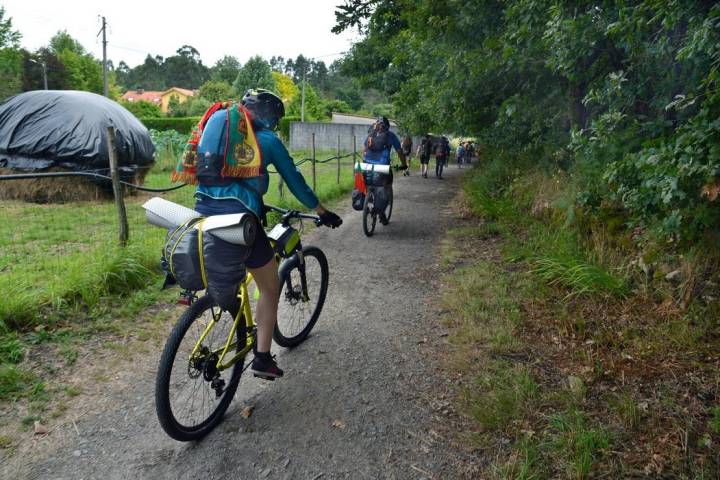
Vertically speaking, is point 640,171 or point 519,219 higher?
point 640,171

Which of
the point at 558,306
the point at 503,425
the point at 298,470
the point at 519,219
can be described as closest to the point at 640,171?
the point at 558,306

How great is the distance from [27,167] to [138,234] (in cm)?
616

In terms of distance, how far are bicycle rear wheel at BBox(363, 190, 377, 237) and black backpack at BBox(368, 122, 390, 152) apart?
2.52ft

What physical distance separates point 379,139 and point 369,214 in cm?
126

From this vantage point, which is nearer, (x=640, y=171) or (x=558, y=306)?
(x=640, y=171)

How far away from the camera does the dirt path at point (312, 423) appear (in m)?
2.62

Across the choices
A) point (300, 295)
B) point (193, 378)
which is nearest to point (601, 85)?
point (300, 295)

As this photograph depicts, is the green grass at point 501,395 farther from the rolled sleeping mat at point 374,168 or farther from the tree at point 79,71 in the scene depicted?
the tree at point 79,71

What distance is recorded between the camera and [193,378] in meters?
2.78

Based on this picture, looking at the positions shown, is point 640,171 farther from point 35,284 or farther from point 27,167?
point 27,167

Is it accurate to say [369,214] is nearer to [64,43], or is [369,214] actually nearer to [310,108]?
[310,108]

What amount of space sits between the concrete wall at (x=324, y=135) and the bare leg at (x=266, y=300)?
3272 centimetres

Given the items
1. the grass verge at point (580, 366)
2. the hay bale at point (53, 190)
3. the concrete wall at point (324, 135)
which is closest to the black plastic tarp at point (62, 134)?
the hay bale at point (53, 190)

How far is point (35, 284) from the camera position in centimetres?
468
